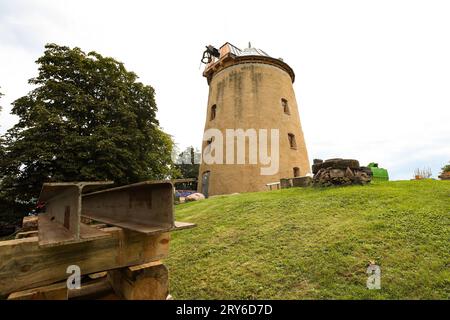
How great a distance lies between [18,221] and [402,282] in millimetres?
14542

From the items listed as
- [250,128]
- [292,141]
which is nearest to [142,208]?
[250,128]

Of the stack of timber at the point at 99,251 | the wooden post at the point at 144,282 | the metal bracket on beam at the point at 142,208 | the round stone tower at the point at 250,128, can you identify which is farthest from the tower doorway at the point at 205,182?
the wooden post at the point at 144,282

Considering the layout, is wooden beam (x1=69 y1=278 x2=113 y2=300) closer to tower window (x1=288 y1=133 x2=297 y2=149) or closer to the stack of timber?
the stack of timber

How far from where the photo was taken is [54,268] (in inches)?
71.2

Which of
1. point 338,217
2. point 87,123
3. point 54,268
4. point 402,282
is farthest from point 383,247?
point 87,123

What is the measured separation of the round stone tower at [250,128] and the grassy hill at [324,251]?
911cm

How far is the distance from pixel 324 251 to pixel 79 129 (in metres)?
12.4

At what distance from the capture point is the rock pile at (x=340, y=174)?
334 inches

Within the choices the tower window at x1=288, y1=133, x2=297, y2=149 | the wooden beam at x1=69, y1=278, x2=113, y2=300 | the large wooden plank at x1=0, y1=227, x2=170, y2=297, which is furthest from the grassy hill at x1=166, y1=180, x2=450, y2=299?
the tower window at x1=288, y1=133, x2=297, y2=149

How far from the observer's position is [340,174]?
8.48m

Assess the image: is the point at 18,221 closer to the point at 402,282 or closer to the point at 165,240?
the point at 165,240

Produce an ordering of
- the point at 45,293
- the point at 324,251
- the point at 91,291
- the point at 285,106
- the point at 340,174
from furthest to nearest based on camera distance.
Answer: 1. the point at 285,106
2. the point at 340,174
3. the point at 324,251
4. the point at 91,291
5. the point at 45,293

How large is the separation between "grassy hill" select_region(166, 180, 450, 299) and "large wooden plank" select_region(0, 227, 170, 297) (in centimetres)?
160

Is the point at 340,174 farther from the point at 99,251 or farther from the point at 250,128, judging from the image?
the point at 250,128
